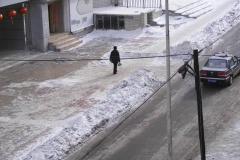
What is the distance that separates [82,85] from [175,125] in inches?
273

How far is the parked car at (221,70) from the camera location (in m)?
25.5

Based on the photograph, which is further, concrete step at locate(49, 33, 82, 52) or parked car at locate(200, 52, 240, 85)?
concrete step at locate(49, 33, 82, 52)

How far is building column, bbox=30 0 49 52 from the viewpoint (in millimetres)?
33438

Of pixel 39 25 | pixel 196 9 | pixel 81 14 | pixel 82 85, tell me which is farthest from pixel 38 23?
pixel 196 9

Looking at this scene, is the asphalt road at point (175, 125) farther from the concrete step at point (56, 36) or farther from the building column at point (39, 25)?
the concrete step at point (56, 36)

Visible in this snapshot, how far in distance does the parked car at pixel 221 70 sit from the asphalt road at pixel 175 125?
0.46 m

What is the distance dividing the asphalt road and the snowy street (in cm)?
64

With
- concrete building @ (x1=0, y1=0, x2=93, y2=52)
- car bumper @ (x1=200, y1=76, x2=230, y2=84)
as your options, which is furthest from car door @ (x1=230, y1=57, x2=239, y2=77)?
concrete building @ (x1=0, y1=0, x2=93, y2=52)

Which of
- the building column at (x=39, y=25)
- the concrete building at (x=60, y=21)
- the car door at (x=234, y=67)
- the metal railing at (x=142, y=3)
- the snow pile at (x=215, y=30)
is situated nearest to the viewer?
the car door at (x=234, y=67)

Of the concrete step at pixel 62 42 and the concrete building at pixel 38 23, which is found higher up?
the concrete building at pixel 38 23

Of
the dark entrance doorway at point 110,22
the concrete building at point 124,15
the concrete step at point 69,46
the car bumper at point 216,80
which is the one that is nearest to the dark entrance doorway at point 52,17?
the concrete step at point 69,46

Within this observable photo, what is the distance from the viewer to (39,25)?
3369cm

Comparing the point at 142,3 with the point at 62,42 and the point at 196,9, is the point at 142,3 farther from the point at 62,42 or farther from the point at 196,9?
the point at 62,42

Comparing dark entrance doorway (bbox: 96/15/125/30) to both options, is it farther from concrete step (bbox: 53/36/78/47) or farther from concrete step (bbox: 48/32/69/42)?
concrete step (bbox: 48/32/69/42)
